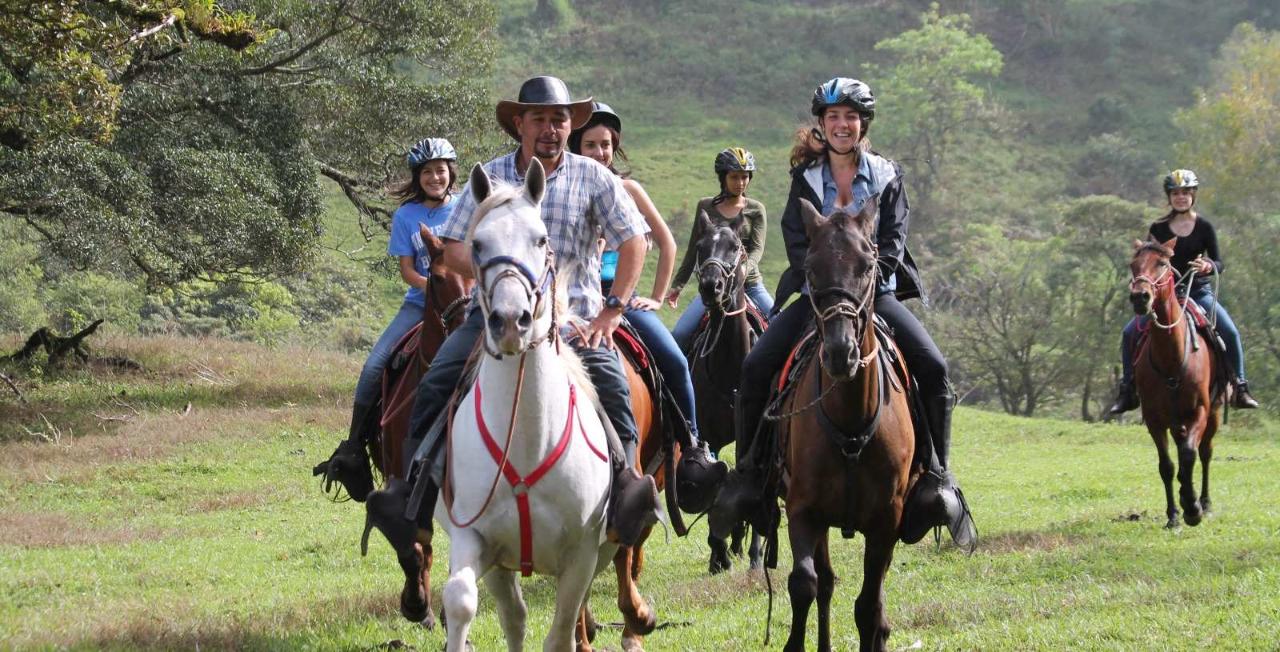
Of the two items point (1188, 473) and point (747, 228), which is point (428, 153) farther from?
point (1188, 473)

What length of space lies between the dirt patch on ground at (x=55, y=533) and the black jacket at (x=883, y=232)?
8.61m

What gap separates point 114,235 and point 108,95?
20.6 ft

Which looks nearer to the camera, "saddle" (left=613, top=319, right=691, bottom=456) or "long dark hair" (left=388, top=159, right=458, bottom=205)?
"saddle" (left=613, top=319, right=691, bottom=456)

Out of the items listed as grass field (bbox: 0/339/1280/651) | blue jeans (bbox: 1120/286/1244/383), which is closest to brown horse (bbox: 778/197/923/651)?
grass field (bbox: 0/339/1280/651)

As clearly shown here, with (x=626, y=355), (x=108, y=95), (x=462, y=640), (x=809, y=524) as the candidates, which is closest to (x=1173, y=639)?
(x=809, y=524)

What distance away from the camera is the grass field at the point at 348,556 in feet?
25.9

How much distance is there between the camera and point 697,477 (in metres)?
7.56

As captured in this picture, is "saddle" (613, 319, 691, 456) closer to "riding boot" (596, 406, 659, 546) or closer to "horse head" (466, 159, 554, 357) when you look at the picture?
"riding boot" (596, 406, 659, 546)

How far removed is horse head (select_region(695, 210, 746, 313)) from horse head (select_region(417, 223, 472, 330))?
3121 mm

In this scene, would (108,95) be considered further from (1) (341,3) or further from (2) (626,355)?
(1) (341,3)

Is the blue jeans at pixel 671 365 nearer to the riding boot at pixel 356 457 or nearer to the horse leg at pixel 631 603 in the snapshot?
the horse leg at pixel 631 603

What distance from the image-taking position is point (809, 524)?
697 centimetres

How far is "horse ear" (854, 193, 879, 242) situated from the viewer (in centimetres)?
656


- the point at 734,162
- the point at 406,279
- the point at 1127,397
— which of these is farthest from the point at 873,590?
the point at 1127,397
